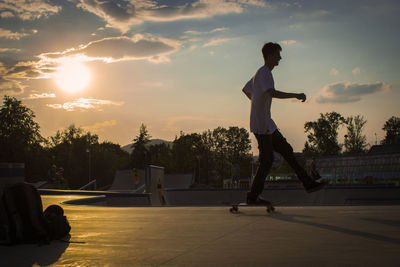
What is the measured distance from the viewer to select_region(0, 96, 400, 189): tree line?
8556 cm

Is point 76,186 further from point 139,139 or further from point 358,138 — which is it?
point 358,138

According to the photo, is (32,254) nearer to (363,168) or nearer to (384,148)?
(363,168)

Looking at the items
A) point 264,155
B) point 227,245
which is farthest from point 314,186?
point 227,245

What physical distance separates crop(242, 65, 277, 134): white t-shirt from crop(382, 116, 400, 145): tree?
122 metres

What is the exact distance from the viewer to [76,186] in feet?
340

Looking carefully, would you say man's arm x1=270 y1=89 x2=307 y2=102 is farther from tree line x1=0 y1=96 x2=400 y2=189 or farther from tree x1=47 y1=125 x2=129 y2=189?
tree x1=47 y1=125 x2=129 y2=189

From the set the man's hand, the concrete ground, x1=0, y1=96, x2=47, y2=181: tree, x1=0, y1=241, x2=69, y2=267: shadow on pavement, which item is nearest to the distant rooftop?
x1=0, y1=96, x2=47, y2=181: tree

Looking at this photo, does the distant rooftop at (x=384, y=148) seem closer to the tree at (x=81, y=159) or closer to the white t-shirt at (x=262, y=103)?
the tree at (x=81, y=159)

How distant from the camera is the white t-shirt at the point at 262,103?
19.6ft

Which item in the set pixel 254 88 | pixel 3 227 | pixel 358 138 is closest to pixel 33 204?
pixel 3 227

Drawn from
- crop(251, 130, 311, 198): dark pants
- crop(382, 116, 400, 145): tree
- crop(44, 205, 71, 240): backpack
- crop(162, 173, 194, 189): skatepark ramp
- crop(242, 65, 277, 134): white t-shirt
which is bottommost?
crop(162, 173, 194, 189): skatepark ramp

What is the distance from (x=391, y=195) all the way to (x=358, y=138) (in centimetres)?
7558

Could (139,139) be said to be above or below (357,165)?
above

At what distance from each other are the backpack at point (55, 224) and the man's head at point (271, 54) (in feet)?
11.7
